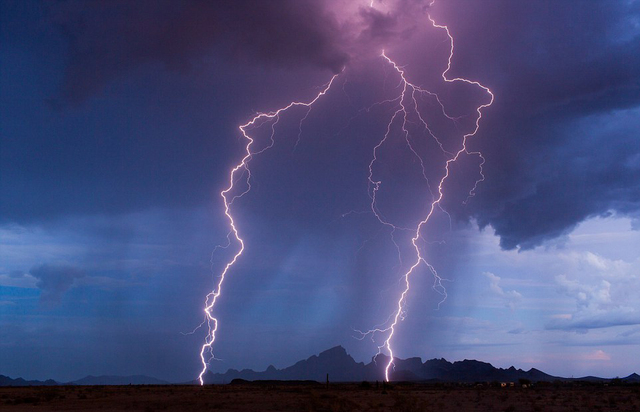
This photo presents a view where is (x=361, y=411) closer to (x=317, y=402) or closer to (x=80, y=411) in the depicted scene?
(x=317, y=402)

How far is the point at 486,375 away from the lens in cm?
18475

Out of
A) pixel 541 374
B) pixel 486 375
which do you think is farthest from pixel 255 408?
pixel 541 374

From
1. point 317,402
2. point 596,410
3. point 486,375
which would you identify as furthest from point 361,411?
point 486,375

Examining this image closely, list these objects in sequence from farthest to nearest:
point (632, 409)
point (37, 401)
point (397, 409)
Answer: point (37, 401) < point (632, 409) < point (397, 409)

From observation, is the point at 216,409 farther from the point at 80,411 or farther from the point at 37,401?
the point at 37,401

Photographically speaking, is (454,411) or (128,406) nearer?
(454,411)

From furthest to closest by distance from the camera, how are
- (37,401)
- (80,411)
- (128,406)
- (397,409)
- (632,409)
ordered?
(37,401)
(128,406)
(80,411)
(632,409)
(397,409)

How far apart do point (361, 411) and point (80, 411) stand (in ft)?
48.8

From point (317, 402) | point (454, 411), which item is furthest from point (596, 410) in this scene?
point (317, 402)

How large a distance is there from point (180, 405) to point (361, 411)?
39.6ft

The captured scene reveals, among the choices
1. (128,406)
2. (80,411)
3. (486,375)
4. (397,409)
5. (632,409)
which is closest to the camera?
(397,409)

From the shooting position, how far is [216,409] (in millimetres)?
33312

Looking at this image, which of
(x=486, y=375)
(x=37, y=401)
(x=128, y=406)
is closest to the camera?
(x=128, y=406)

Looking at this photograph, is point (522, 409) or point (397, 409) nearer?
point (397, 409)
